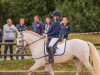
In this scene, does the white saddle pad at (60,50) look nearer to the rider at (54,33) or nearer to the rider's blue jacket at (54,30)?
the rider at (54,33)

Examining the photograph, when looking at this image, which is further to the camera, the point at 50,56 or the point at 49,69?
the point at 49,69

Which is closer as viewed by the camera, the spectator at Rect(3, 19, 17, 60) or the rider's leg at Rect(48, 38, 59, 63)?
the rider's leg at Rect(48, 38, 59, 63)

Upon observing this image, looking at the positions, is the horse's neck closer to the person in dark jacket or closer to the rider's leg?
the rider's leg

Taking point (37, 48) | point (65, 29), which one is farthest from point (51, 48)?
point (65, 29)

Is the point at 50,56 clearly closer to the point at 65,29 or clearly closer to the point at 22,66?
the point at 65,29

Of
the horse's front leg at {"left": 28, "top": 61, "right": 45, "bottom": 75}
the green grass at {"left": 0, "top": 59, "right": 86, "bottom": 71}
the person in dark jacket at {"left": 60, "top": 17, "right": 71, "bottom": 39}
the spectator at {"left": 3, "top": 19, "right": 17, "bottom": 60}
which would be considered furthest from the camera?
the spectator at {"left": 3, "top": 19, "right": 17, "bottom": 60}

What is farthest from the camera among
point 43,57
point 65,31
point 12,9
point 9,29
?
point 12,9

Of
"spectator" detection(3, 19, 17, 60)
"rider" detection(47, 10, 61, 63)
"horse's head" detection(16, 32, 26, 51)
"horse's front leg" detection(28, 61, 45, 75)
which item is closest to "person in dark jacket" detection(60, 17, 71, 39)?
"rider" detection(47, 10, 61, 63)

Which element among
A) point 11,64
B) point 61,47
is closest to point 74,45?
point 61,47

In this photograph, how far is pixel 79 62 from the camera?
15.9 meters

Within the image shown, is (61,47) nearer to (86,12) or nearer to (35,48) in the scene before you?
(35,48)

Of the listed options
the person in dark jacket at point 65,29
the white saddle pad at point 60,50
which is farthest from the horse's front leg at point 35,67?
the person in dark jacket at point 65,29

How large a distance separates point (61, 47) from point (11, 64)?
331cm

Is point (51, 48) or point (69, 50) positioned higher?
point (51, 48)
